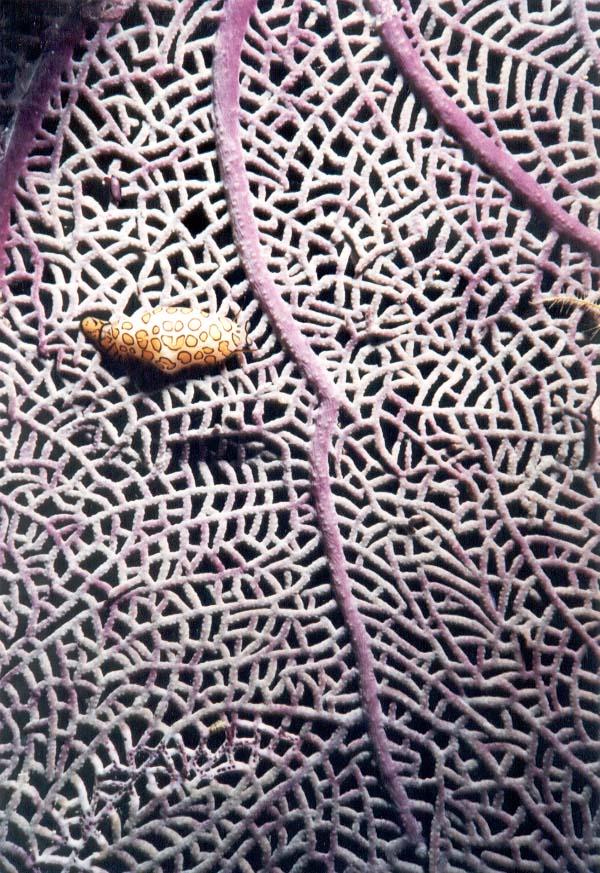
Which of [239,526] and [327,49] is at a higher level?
[327,49]

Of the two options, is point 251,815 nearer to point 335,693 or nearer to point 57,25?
point 335,693

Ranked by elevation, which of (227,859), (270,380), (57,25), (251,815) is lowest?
(227,859)

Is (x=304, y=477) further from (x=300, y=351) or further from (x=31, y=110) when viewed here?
(x=31, y=110)

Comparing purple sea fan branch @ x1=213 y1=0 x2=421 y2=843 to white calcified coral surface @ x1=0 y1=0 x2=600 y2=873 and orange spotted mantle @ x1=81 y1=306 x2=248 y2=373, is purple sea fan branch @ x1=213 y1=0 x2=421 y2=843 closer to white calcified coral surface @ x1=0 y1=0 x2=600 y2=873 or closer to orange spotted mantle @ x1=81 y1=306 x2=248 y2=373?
white calcified coral surface @ x1=0 y1=0 x2=600 y2=873

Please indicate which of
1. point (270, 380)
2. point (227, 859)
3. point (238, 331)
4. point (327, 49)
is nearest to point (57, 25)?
point (327, 49)

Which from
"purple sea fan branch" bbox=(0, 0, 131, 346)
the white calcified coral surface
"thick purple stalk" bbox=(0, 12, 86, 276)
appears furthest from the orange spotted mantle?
"thick purple stalk" bbox=(0, 12, 86, 276)

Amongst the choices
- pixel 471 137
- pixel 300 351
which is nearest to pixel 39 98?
pixel 300 351
